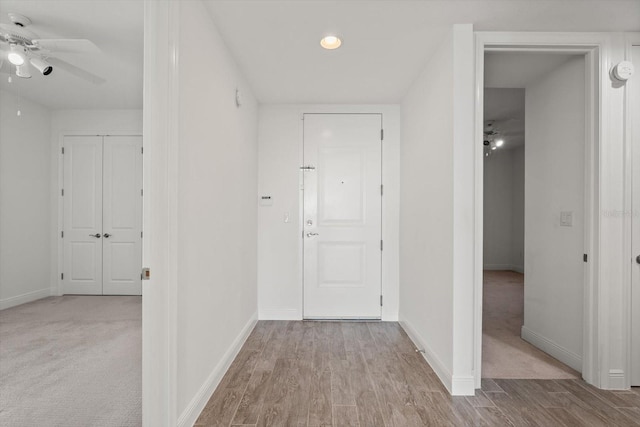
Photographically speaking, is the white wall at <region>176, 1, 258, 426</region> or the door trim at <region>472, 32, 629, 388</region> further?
the door trim at <region>472, 32, 629, 388</region>

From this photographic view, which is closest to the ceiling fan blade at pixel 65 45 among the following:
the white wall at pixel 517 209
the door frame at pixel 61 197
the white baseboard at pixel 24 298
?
the door frame at pixel 61 197

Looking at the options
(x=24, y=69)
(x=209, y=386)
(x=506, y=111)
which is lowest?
(x=209, y=386)

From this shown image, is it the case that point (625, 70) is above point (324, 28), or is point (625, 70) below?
below

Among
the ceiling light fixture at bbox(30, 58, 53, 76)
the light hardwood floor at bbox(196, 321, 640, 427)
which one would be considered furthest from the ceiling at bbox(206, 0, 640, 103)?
the light hardwood floor at bbox(196, 321, 640, 427)

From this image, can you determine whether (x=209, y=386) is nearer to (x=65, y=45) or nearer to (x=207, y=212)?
(x=207, y=212)

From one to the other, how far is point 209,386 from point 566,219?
3.01 meters

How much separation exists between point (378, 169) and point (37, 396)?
349 centimetres

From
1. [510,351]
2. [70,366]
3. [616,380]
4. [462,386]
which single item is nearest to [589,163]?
[616,380]

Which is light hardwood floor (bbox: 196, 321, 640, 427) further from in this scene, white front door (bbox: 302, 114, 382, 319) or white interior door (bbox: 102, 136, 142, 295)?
white interior door (bbox: 102, 136, 142, 295)

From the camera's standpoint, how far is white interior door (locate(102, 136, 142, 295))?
4.76m

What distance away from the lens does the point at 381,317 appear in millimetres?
3746

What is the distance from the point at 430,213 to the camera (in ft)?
8.82

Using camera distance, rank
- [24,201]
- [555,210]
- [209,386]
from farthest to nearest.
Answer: [24,201], [555,210], [209,386]

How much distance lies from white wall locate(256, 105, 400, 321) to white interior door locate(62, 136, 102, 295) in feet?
9.12
